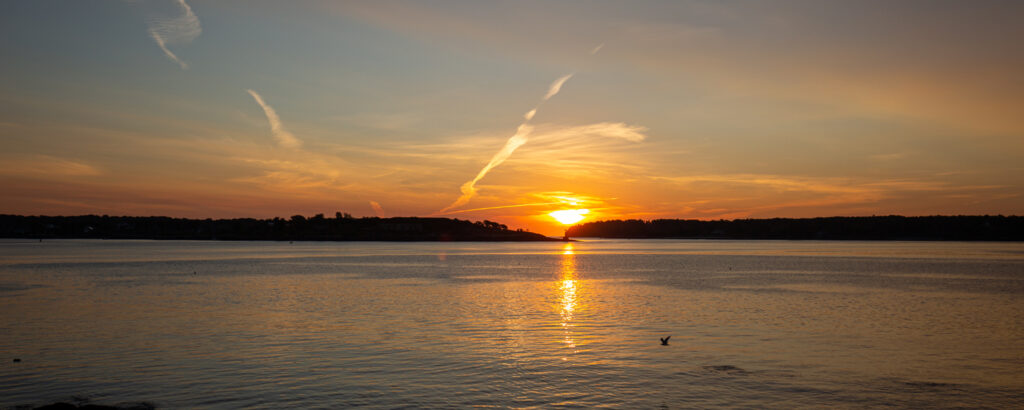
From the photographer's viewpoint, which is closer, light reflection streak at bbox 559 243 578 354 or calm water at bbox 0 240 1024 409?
calm water at bbox 0 240 1024 409

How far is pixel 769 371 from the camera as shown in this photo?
24906 mm

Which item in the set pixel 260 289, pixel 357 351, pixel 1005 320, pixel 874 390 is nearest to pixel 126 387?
pixel 357 351

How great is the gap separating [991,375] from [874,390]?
232 inches

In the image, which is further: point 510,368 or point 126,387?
point 510,368

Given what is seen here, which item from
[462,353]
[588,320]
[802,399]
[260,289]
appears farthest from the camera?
[260,289]

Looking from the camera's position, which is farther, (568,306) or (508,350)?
(568,306)

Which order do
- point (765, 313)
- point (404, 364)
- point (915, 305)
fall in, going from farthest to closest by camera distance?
point (915, 305) → point (765, 313) → point (404, 364)

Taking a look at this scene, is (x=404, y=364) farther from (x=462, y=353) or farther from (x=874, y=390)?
(x=874, y=390)

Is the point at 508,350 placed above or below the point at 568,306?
below

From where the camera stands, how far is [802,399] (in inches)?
819

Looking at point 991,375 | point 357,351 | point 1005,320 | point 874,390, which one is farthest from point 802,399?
point 1005,320

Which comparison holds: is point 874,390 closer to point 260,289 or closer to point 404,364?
point 404,364

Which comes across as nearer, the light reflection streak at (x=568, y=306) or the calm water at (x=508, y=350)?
the calm water at (x=508, y=350)

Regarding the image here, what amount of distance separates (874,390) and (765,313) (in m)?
22.1
